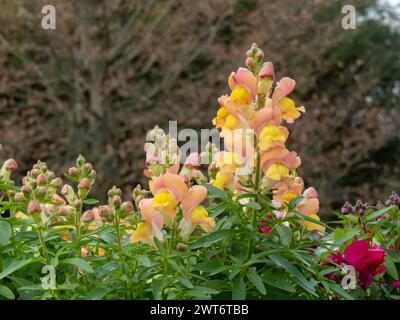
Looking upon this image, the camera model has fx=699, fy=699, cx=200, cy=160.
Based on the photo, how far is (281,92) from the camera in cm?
134

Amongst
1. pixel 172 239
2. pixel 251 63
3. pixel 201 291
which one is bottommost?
pixel 201 291

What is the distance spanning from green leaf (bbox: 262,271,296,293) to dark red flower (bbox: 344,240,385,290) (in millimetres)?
232

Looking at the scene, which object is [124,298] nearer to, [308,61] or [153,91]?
[153,91]

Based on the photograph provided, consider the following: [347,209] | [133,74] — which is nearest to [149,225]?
[347,209]

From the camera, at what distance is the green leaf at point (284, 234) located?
1.19 m

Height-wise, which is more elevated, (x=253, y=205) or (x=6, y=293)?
(x=253, y=205)

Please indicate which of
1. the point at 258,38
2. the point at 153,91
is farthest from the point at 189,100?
the point at 258,38

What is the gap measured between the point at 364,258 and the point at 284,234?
26 cm

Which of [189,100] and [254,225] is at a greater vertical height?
[189,100]

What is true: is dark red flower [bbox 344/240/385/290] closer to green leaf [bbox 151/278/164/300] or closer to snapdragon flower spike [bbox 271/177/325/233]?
snapdragon flower spike [bbox 271/177/325/233]

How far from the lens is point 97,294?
3.79 ft

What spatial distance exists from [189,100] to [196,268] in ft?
20.2

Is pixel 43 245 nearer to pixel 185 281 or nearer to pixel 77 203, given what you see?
pixel 77 203

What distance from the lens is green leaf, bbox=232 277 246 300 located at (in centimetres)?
114
